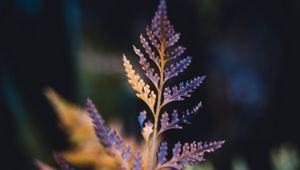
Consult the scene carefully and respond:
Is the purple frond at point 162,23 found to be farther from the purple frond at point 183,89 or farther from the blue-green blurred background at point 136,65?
the blue-green blurred background at point 136,65

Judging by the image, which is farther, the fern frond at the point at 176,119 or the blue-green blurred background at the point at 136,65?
the blue-green blurred background at the point at 136,65

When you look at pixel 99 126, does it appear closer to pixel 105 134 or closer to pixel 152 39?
pixel 105 134

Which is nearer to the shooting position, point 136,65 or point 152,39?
point 152,39

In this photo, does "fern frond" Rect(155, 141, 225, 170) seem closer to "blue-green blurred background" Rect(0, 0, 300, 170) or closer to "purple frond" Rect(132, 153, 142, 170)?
"purple frond" Rect(132, 153, 142, 170)

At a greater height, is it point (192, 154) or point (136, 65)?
point (136, 65)

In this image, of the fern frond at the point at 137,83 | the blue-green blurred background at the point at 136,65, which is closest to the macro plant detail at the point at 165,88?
the fern frond at the point at 137,83

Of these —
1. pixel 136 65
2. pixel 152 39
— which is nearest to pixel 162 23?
pixel 152 39

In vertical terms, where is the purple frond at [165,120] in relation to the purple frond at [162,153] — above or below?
above

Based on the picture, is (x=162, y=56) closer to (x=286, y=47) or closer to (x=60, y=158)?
(x=60, y=158)
